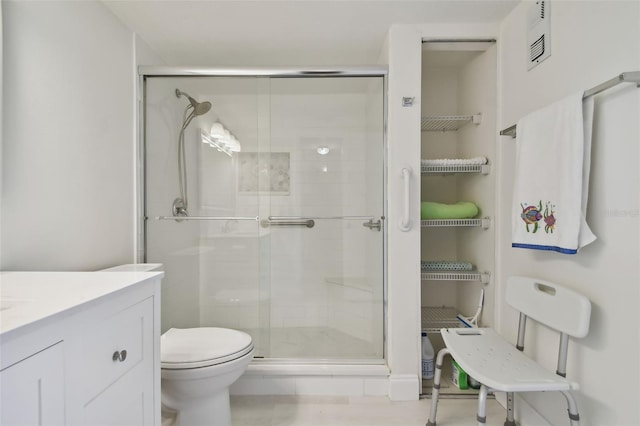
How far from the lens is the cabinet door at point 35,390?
579 millimetres

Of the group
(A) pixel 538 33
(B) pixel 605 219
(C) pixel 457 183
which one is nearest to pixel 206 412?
(B) pixel 605 219

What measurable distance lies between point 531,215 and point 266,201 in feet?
4.68

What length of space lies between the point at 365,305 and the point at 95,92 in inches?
75.3

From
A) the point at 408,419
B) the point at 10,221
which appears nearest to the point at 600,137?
the point at 408,419

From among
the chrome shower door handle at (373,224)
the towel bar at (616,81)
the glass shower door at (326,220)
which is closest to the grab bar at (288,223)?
the glass shower door at (326,220)

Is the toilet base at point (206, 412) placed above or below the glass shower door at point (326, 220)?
below

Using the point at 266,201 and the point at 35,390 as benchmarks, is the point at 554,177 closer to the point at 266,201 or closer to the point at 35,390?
the point at 266,201

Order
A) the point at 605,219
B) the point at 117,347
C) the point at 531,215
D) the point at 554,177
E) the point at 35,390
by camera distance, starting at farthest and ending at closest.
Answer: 1. the point at 531,215
2. the point at 554,177
3. the point at 605,219
4. the point at 117,347
5. the point at 35,390

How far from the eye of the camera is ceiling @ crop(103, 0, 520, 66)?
1.60 m

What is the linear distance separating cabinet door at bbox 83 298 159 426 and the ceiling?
152cm

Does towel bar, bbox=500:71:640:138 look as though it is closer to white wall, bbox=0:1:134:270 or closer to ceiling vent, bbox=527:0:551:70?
ceiling vent, bbox=527:0:551:70

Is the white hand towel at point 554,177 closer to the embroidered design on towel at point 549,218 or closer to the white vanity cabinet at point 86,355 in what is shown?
the embroidered design on towel at point 549,218

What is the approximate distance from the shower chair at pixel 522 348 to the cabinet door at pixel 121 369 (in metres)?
1.19

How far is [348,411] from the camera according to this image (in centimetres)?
170
